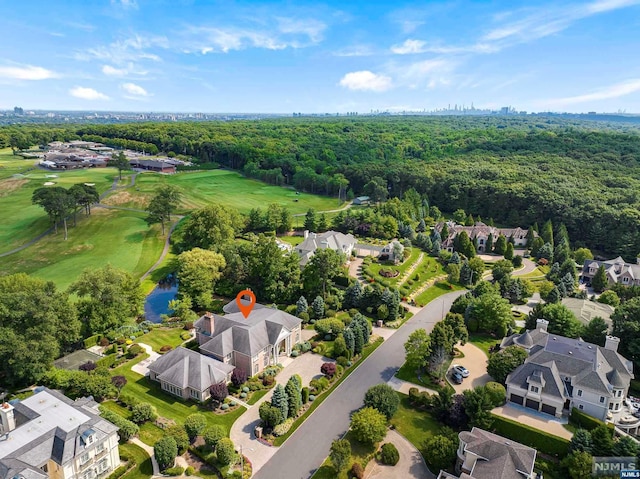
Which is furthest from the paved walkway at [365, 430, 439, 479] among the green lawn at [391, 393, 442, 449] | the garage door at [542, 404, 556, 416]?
the garage door at [542, 404, 556, 416]

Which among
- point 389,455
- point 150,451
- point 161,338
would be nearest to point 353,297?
point 161,338

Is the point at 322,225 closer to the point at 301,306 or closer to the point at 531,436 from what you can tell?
the point at 301,306

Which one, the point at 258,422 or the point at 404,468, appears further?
the point at 258,422

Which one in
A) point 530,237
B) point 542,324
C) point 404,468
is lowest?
point 404,468

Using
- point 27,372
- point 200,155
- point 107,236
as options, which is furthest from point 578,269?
point 200,155

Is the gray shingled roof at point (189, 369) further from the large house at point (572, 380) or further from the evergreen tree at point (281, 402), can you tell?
the large house at point (572, 380)

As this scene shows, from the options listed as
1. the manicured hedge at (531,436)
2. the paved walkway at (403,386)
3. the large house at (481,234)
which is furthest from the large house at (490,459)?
the large house at (481,234)

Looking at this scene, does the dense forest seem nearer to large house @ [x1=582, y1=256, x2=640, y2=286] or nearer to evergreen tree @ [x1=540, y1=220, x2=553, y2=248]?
evergreen tree @ [x1=540, y1=220, x2=553, y2=248]
